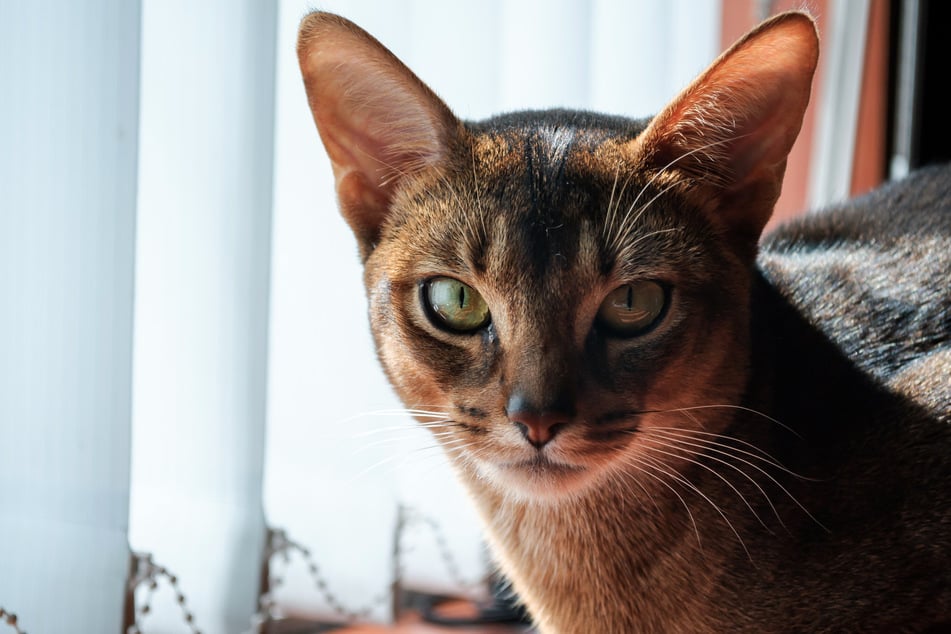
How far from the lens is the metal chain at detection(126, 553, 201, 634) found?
124 centimetres

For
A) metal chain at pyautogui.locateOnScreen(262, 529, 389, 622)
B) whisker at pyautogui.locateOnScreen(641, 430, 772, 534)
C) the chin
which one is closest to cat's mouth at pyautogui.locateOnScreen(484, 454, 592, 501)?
the chin

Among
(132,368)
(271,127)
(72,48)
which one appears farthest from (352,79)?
(132,368)

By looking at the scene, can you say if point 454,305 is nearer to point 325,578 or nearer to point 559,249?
point 559,249

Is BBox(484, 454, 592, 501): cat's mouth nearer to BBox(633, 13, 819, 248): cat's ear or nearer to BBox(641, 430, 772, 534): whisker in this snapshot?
BBox(641, 430, 772, 534): whisker

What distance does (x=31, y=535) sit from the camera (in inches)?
43.5

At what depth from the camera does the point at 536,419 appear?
1.07 metres

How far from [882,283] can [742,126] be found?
40cm

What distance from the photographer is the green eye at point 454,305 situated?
120cm

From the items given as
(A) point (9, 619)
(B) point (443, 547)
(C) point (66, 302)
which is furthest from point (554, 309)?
(B) point (443, 547)

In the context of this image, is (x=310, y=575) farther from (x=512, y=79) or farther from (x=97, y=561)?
(x=512, y=79)

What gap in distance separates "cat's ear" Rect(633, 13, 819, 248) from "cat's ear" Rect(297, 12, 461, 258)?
29cm

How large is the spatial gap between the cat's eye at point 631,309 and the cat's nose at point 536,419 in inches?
6.4

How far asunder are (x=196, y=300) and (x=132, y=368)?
0.56 feet

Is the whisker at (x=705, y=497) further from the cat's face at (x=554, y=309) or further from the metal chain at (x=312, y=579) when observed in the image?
the metal chain at (x=312, y=579)
